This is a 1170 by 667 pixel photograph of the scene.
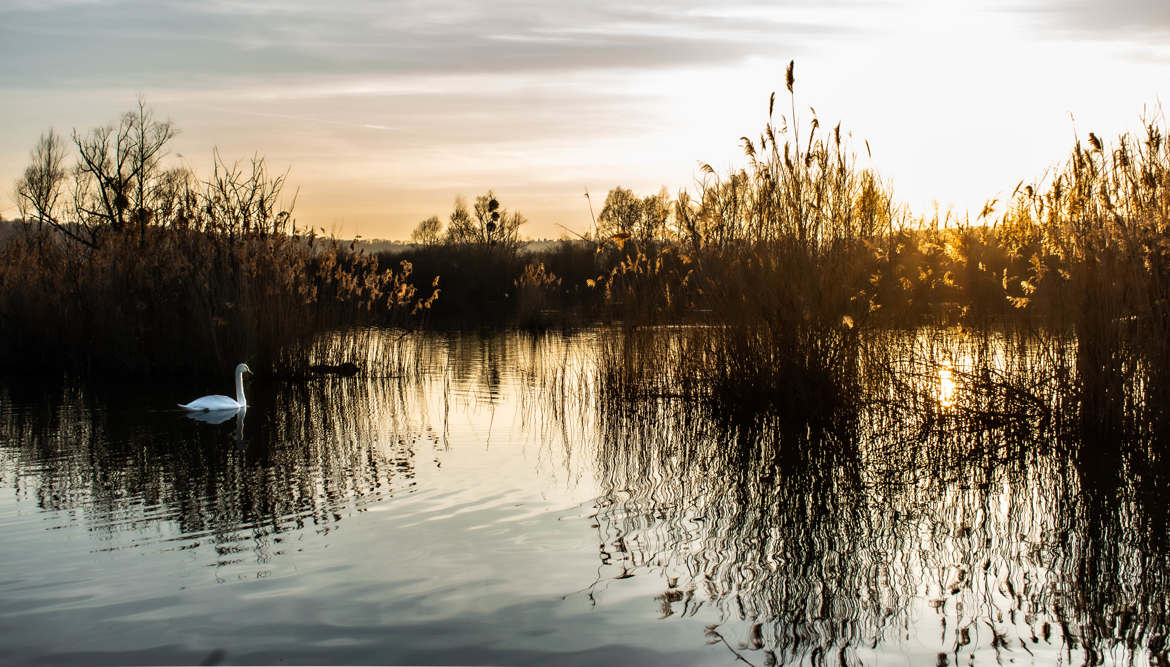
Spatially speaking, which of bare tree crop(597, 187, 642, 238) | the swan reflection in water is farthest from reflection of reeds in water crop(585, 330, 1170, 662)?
bare tree crop(597, 187, 642, 238)

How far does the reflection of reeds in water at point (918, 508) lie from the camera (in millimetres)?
3658

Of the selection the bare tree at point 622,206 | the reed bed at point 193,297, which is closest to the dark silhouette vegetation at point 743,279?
the reed bed at point 193,297

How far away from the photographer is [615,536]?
489 cm

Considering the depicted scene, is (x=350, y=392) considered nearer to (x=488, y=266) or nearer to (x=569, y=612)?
(x=569, y=612)

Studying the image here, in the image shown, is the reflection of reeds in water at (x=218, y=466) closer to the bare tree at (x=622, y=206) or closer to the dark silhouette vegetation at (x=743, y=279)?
the dark silhouette vegetation at (x=743, y=279)

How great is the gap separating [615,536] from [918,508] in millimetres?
1699

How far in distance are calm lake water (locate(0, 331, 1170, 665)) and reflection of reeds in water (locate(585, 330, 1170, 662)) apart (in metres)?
0.02

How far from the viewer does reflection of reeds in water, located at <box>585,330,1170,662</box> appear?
144 inches

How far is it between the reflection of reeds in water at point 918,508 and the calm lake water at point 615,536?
0.02 meters

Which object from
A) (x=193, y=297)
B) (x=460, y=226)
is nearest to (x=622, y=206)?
(x=460, y=226)

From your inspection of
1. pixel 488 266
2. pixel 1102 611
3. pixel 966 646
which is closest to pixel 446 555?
pixel 966 646

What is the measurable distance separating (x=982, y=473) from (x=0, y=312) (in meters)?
13.6

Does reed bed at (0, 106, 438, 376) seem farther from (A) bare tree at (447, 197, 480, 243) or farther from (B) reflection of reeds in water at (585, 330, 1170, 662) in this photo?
(A) bare tree at (447, 197, 480, 243)

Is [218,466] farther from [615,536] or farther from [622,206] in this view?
[622,206]
